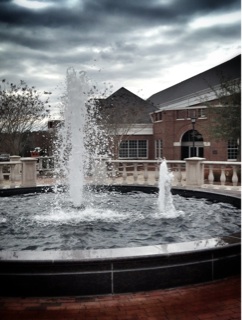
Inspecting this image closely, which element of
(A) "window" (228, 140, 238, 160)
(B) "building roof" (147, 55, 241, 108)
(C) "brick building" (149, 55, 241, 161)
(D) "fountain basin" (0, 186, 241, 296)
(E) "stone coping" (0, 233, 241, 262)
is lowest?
(D) "fountain basin" (0, 186, 241, 296)

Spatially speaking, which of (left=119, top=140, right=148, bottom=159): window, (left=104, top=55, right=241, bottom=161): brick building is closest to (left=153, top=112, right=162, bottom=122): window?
(left=104, top=55, right=241, bottom=161): brick building

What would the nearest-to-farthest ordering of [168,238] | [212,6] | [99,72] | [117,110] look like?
[212,6], [168,238], [99,72], [117,110]

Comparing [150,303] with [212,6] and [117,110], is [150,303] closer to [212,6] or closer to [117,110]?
[212,6]

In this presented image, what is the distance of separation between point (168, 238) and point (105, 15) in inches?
166

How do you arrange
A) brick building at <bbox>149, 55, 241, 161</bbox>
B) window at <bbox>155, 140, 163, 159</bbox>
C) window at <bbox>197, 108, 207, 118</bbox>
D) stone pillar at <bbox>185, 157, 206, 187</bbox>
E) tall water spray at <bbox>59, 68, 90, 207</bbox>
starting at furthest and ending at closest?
window at <bbox>155, 140, 163, 159</bbox> < window at <bbox>197, 108, 207, 118</bbox> < brick building at <bbox>149, 55, 241, 161</bbox> < stone pillar at <bbox>185, 157, 206, 187</bbox> < tall water spray at <bbox>59, 68, 90, 207</bbox>

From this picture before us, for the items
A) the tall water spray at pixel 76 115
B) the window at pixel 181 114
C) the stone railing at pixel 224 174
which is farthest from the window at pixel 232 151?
the tall water spray at pixel 76 115

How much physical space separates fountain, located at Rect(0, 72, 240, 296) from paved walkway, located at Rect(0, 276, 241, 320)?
135 mm

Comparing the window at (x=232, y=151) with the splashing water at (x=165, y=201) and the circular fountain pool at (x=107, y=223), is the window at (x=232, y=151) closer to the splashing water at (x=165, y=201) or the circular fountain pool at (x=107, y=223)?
the circular fountain pool at (x=107, y=223)

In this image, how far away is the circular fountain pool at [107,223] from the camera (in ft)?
20.5

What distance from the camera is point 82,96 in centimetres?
1065

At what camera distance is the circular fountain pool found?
6.23m

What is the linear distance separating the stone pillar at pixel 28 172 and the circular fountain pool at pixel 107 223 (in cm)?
376

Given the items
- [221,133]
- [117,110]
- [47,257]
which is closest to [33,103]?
[117,110]

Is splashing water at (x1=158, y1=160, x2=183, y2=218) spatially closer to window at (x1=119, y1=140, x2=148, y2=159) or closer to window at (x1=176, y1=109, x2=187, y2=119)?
window at (x1=176, y1=109, x2=187, y2=119)
